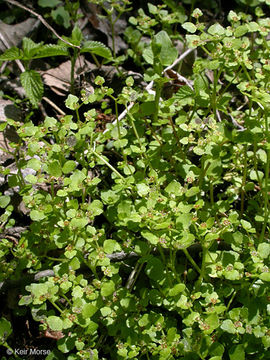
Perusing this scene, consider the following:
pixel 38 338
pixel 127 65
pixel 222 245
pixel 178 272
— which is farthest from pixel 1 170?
pixel 127 65

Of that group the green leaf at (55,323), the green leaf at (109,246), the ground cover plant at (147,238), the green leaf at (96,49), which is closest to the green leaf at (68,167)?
the ground cover plant at (147,238)

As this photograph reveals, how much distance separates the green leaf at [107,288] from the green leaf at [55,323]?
201 millimetres

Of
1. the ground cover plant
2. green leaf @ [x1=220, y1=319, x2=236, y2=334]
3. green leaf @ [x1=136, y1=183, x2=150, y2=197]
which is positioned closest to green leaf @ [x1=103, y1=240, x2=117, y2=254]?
the ground cover plant

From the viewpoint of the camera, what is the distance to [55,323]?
1.69 m

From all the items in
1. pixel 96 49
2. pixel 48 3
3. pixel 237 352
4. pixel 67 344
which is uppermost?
pixel 48 3

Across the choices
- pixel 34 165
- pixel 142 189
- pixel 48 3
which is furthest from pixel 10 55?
pixel 142 189

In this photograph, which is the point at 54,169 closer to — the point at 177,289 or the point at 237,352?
the point at 177,289

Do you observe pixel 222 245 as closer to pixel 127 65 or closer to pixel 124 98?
pixel 124 98

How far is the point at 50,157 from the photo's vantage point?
1953 mm

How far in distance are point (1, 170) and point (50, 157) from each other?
0.24 m

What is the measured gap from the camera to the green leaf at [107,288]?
1752 mm

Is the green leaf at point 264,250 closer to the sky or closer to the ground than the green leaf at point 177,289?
closer to the sky

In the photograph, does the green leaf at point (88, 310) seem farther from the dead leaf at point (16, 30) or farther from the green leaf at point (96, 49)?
the dead leaf at point (16, 30)

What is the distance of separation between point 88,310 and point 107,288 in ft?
0.38
